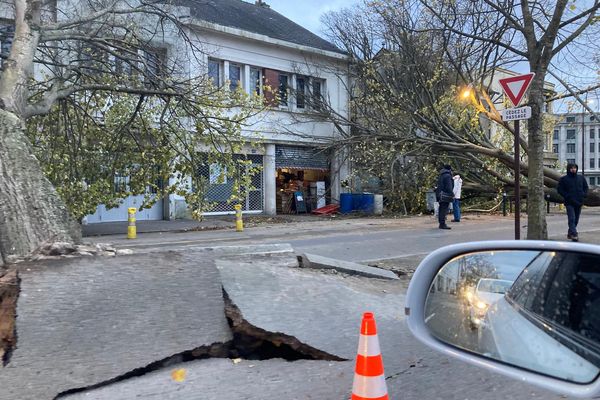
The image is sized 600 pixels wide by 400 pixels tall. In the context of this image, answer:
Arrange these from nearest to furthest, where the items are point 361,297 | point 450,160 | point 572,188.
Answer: point 361,297
point 572,188
point 450,160

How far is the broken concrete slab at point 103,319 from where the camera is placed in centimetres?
333

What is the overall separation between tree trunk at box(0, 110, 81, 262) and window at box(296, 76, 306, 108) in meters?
17.9

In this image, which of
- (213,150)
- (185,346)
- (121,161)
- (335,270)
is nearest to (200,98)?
(213,150)

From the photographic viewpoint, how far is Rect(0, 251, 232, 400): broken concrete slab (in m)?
3.33

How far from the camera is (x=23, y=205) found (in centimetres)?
441

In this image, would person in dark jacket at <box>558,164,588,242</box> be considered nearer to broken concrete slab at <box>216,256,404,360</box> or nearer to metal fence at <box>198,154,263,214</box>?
broken concrete slab at <box>216,256,404,360</box>

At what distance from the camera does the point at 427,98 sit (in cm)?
1831

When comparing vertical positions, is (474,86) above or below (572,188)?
above

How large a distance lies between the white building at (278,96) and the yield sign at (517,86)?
1228 cm

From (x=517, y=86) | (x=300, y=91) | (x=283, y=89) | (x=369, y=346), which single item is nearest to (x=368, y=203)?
(x=300, y=91)

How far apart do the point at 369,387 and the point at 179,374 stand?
158 cm

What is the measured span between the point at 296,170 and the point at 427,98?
726 cm

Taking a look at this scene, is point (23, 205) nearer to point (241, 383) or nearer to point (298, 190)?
point (241, 383)

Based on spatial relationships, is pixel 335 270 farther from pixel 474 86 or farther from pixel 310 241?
pixel 474 86
